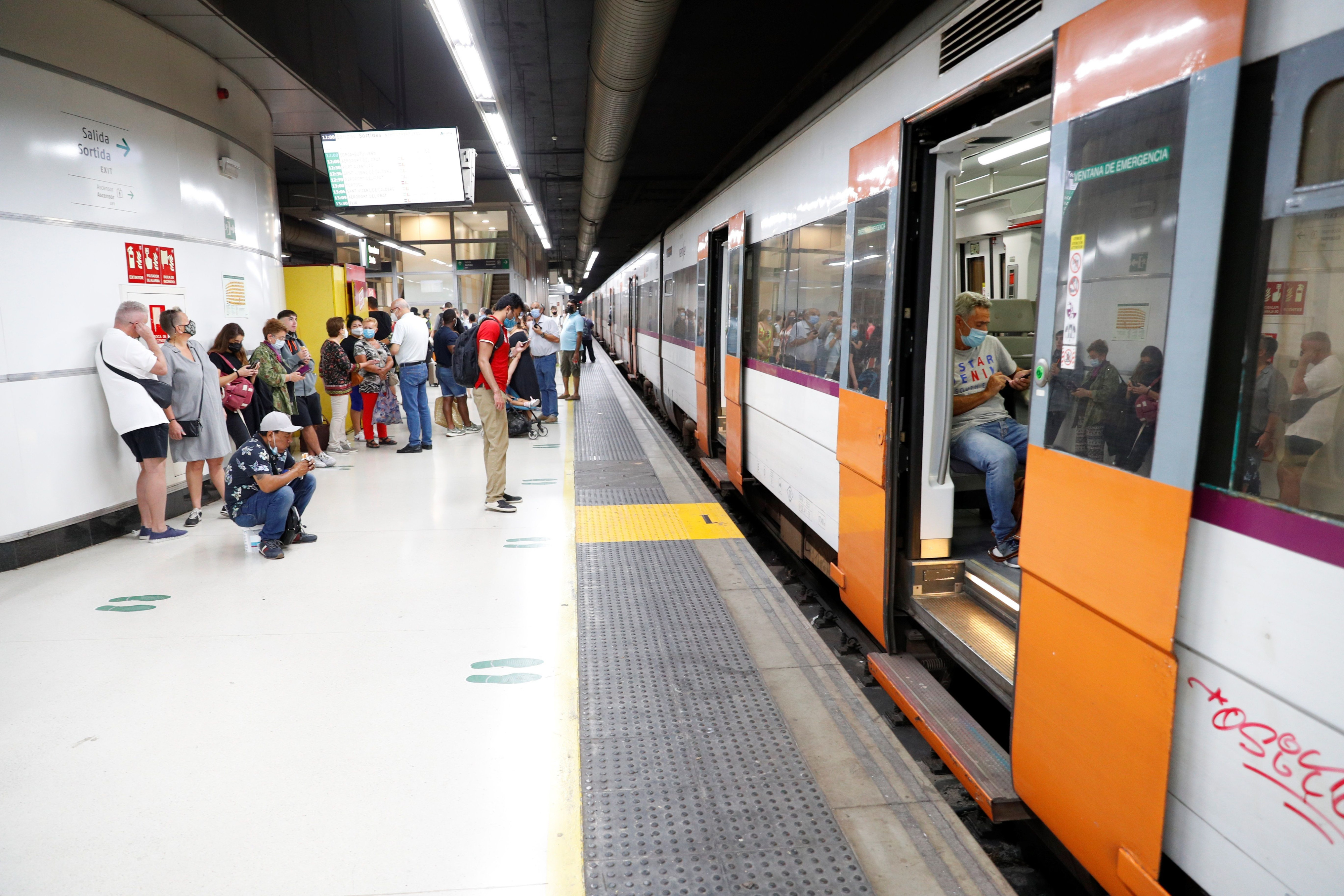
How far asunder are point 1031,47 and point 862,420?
1.60 m

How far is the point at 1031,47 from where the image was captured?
2.23 metres

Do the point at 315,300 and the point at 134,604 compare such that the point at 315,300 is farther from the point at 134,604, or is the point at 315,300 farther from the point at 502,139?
the point at 134,604

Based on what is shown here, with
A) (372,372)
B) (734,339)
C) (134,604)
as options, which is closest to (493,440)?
(734,339)

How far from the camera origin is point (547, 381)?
34.3 feet

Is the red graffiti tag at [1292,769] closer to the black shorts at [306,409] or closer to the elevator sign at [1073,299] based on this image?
the elevator sign at [1073,299]

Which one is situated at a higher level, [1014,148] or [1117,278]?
[1014,148]

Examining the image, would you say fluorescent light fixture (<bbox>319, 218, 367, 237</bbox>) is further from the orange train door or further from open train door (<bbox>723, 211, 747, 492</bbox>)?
the orange train door

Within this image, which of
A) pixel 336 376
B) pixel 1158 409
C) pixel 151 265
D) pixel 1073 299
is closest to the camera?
pixel 1158 409

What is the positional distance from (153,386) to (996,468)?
17.2ft

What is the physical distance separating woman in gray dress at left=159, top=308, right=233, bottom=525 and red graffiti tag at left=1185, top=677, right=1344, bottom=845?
5.88 metres

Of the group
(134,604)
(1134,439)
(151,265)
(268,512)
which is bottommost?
(134,604)

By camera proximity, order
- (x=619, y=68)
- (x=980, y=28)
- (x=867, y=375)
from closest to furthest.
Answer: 1. (x=980, y=28)
2. (x=867, y=375)
3. (x=619, y=68)

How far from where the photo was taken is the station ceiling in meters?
6.96

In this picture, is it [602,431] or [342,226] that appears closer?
[602,431]
